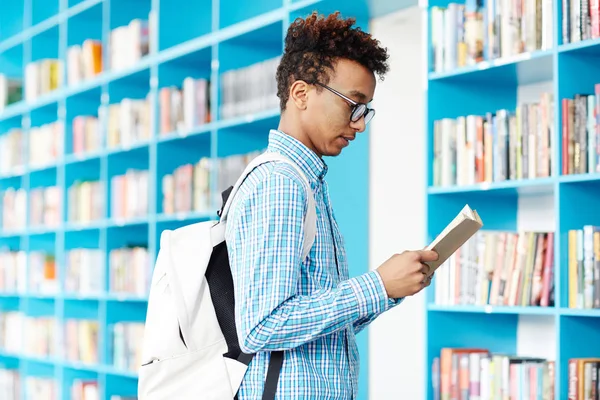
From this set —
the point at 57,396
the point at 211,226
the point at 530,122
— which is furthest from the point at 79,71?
the point at 211,226

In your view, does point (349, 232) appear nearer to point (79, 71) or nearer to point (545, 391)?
point (545, 391)

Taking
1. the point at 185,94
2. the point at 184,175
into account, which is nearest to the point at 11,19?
the point at 185,94

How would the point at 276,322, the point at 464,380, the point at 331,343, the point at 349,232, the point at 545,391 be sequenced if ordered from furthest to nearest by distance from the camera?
the point at 349,232 < the point at 464,380 < the point at 545,391 < the point at 331,343 < the point at 276,322

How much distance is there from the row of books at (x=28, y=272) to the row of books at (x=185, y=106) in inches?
64.4

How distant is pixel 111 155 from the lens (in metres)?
5.26

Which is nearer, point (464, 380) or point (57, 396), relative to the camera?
point (464, 380)

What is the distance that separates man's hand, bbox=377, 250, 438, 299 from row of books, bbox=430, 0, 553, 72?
157cm

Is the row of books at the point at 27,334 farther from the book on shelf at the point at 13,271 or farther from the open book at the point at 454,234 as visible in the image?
the open book at the point at 454,234

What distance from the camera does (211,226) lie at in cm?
171

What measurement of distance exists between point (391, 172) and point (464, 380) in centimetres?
109

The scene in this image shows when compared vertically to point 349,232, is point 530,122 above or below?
above

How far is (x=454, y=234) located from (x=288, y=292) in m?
0.34

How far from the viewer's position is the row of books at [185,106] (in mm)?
4465

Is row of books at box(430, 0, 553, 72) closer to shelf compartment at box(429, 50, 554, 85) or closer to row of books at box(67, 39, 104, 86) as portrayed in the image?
shelf compartment at box(429, 50, 554, 85)
